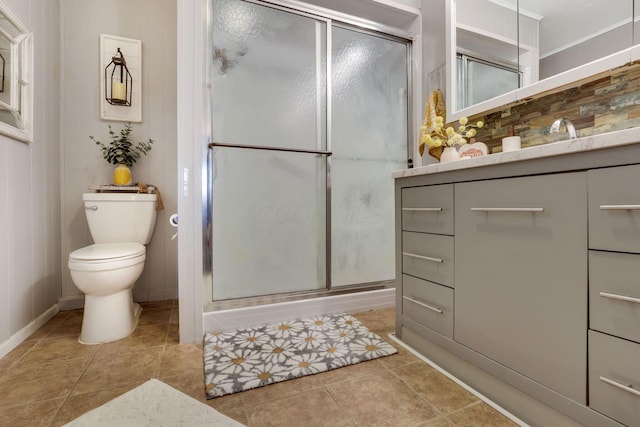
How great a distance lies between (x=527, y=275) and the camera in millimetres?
894

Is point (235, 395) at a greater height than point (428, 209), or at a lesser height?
lesser

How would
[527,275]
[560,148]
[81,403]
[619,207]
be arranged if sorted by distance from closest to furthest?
[619,207] → [560,148] → [527,275] → [81,403]

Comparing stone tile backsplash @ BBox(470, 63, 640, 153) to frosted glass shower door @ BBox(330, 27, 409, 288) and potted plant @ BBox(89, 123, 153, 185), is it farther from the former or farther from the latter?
potted plant @ BBox(89, 123, 153, 185)

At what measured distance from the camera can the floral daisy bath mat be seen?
1.18 meters

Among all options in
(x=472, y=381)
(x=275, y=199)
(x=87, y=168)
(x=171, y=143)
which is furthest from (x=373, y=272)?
(x=87, y=168)

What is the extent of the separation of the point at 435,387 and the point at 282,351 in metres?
0.69

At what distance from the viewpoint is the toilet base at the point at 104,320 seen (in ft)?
4.86

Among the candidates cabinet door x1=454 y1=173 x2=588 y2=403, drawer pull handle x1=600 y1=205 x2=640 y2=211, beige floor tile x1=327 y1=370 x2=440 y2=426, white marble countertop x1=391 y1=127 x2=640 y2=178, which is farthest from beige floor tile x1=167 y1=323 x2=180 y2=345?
drawer pull handle x1=600 y1=205 x2=640 y2=211

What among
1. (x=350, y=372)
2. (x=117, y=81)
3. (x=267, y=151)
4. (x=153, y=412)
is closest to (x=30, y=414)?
(x=153, y=412)

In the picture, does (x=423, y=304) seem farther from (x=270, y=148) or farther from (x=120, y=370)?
(x=120, y=370)

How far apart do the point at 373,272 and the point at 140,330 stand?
1.50 metres

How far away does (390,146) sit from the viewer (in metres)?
2.16

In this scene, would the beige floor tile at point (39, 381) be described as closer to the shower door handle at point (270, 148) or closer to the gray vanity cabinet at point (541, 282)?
the shower door handle at point (270, 148)

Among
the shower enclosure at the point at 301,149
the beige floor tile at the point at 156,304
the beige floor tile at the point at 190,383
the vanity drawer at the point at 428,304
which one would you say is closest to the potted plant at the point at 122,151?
the shower enclosure at the point at 301,149
